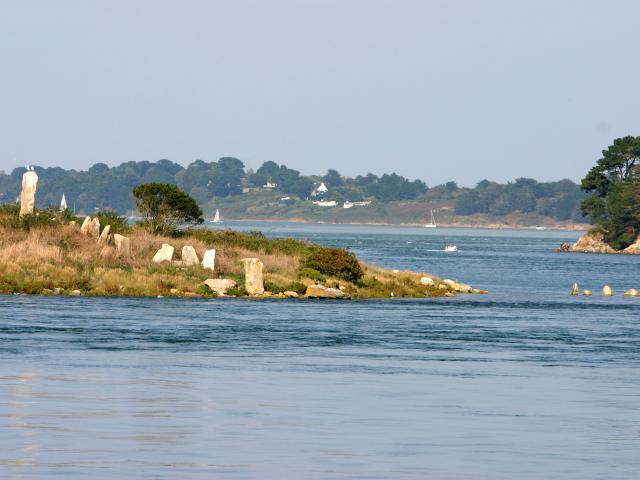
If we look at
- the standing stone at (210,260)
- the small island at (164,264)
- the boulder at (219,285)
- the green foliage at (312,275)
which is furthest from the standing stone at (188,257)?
the green foliage at (312,275)

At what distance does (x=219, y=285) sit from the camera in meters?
68.3

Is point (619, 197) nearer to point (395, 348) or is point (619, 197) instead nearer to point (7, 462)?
point (395, 348)

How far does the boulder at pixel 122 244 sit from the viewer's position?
70944 millimetres

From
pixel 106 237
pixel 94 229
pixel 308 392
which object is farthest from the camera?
pixel 94 229

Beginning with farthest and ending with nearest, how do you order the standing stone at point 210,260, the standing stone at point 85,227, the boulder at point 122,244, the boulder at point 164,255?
the standing stone at point 85,227
the standing stone at point 210,260
the boulder at point 164,255
the boulder at point 122,244

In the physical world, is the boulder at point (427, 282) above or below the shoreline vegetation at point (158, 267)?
below

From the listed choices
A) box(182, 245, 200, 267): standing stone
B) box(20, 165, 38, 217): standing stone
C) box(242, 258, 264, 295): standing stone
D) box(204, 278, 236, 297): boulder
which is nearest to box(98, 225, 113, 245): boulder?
box(182, 245, 200, 267): standing stone

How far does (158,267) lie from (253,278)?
507 cm

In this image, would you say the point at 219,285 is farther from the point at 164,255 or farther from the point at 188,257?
the point at 164,255

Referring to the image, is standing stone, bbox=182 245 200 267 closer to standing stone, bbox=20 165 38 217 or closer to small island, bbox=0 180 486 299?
small island, bbox=0 180 486 299

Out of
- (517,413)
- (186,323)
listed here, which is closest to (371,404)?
(517,413)

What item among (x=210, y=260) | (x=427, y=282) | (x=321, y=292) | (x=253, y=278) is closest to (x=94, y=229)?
(x=210, y=260)

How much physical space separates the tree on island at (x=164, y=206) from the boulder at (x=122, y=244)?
11195 mm

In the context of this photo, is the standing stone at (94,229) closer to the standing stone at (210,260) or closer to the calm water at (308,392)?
the standing stone at (210,260)
